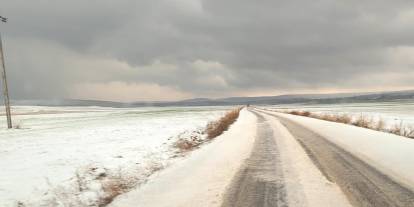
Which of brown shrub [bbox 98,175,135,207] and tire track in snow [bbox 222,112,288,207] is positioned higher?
brown shrub [bbox 98,175,135,207]

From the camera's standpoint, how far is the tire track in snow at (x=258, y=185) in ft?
23.0

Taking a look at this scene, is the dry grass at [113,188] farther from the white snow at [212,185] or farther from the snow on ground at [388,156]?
the snow on ground at [388,156]

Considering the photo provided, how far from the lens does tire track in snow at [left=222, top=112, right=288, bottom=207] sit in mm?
7023

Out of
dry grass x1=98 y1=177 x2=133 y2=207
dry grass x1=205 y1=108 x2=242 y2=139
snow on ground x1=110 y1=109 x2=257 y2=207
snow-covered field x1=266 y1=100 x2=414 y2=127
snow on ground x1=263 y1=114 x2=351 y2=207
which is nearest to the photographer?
snow on ground x1=263 y1=114 x2=351 y2=207

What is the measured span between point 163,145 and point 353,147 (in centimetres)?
769

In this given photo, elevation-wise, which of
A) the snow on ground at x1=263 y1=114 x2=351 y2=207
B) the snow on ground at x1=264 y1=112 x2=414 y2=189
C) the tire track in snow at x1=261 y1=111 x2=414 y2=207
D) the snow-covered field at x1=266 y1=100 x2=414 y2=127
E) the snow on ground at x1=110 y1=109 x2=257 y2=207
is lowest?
the snow-covered field at x1=266 y1=100 x2=414 y2=127

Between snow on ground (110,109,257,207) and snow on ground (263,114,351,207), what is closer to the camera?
snow on ground (263,114,351,207)

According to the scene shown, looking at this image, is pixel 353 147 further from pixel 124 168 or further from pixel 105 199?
pixel 105 199

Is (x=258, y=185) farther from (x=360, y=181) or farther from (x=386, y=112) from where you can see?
(x=386, y=112)

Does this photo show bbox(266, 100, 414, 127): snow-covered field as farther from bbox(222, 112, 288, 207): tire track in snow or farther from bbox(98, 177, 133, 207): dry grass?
bbox(98, 177, 133, 207): dry grass

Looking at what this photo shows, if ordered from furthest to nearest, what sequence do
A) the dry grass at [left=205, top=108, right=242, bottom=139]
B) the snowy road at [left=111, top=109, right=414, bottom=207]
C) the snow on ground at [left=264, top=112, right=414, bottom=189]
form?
1. the dry grass at [left=205, top=108, right=242, bottom=139]
2. the snow on ground at [left=264, top=112, right=414, bottom=189]
3. the snowy road at [left=111, top=109, right=414, bottom=207]

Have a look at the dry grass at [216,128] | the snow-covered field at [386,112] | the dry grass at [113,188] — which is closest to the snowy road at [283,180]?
the dry grass at [113,188]

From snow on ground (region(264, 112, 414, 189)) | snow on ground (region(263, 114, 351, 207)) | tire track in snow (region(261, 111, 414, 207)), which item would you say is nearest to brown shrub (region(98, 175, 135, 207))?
snow on ground (region(263, 114, 351, 207))

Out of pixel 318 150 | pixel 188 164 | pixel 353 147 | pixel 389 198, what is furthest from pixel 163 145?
pixel 389 198
